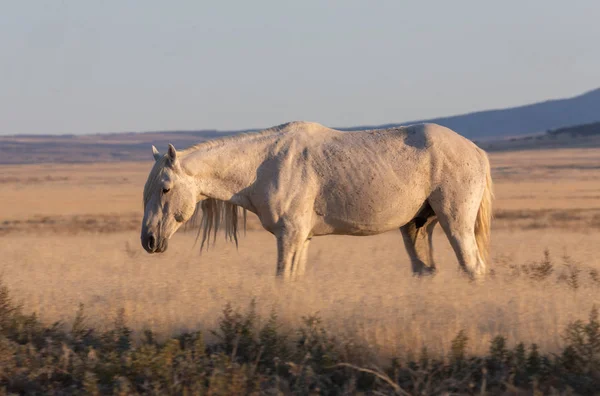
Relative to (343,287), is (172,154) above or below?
above

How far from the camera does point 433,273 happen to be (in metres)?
9.74

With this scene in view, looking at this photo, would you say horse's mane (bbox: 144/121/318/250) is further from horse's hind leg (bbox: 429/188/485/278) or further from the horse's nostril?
horse's hind leg (bbox: 429/188/485/278)

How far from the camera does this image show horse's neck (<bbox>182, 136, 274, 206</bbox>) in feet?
30.4

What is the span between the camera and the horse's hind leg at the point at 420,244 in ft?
32.3

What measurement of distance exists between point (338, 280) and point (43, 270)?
3.49 m

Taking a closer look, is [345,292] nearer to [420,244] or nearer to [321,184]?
[321,184]

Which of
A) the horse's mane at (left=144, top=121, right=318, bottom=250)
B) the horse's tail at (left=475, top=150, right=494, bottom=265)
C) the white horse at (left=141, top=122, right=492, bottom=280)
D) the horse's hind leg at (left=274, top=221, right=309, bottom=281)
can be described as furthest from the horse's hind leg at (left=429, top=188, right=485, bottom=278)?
the horse's mane at (left=144, top=121, right=318, bottom=250)

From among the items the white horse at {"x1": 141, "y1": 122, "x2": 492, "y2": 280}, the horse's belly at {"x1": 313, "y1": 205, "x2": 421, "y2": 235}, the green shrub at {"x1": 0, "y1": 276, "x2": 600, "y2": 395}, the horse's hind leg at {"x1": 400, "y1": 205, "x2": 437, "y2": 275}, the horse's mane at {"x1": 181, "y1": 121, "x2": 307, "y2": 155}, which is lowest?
the green shrub at {"x1": 0, "y1": 276, "x2": 600, "y2": 395}

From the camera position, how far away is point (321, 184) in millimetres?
9172

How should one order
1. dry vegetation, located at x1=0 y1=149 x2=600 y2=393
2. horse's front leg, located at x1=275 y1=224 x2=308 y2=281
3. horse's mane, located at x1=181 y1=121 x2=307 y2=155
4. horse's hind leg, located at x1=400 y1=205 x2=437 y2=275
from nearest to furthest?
dry vegetation, located at x1=0 y1=149 x2=600 y2=393, horse's front leg, located at x1=275 y1=224 x2=308 y2=281, horse's mane, located at x1=181 y1=121 x2=307 y2=155, horse's hind leg, located at x1=400 y1=205 x2=437 y2=275

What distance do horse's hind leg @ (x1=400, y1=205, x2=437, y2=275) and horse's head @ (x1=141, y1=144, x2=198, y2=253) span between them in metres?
2.34

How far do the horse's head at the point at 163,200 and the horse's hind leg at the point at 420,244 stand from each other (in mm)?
2342

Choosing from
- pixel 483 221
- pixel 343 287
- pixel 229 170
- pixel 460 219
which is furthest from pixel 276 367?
pixel 483 221

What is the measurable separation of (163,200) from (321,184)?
4.88 ft
